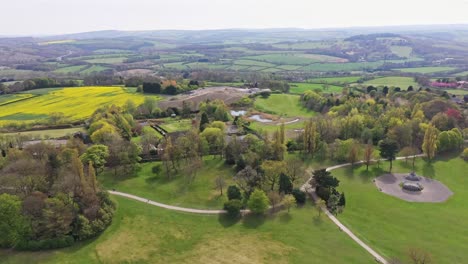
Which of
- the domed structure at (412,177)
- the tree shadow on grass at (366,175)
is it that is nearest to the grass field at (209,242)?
the tree shadow on grass at (366,175)

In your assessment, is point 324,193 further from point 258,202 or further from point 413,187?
point 413,187

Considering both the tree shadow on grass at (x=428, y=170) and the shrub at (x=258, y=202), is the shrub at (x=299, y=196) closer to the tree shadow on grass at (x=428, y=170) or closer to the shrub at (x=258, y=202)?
the shrub at (x=258, y=202)

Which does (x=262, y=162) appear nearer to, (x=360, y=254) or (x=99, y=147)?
(x=360, y=254)

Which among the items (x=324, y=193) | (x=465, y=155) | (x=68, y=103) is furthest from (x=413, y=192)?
(x=68, y=103)

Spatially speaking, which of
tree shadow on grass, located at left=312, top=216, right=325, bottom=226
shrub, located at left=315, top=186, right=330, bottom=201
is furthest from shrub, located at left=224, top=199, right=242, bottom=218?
shrub, located at left=315, top=186, right=330, bottom=201

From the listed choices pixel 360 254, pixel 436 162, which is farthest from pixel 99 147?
pixel 436 162

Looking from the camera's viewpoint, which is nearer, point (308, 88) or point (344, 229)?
point (344, 229)
